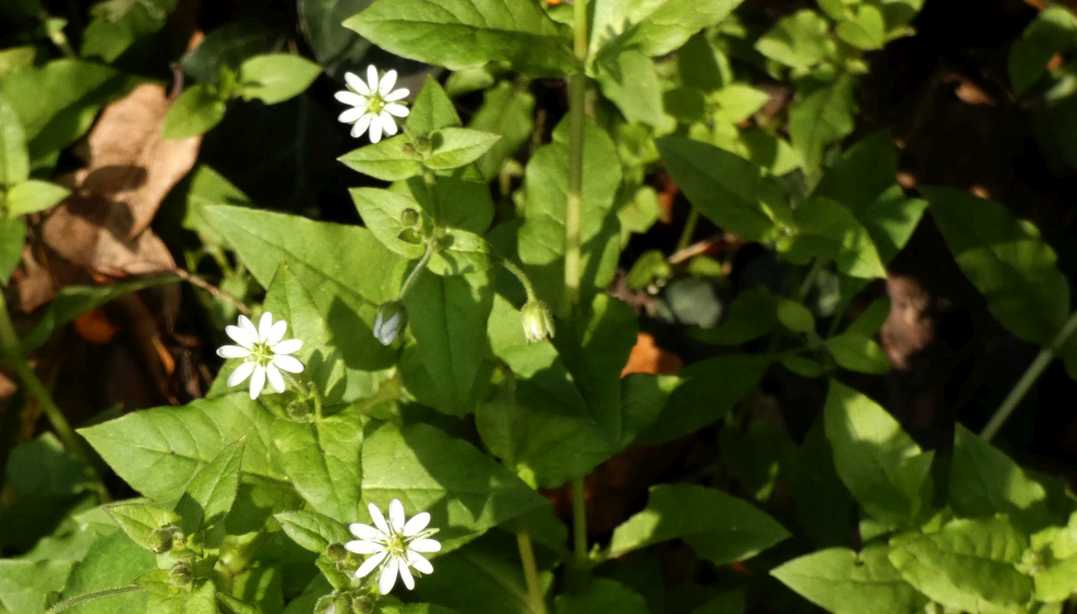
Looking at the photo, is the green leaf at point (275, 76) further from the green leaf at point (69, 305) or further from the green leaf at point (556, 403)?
the green leaf at point (556, 403)

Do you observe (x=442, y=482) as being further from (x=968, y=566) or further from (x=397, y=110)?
(x=968, y=566)

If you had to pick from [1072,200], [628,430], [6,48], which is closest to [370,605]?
[628,430]

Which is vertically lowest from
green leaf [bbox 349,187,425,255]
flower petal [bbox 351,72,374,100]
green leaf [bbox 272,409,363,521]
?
green leaf [bbox 272,409,363,521]

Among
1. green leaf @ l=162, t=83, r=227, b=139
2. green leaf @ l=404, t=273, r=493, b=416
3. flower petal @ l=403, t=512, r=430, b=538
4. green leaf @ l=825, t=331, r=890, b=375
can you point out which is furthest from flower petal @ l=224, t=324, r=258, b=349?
green leaf @ l=825, t=331, r=890, b=375

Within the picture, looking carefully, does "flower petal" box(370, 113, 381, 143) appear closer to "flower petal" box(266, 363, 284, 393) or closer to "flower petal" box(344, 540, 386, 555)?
"flower petal" box(266, 363, 284, 393)

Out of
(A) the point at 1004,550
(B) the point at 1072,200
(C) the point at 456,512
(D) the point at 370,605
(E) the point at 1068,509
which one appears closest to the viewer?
(D) the point at 370,605

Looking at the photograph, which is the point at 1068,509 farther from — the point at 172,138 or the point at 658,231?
the point at 172,138
